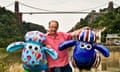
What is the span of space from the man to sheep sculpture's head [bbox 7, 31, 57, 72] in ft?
0.26

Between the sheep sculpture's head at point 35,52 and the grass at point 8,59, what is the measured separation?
3969 millimetres

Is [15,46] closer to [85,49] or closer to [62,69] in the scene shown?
[62,69]

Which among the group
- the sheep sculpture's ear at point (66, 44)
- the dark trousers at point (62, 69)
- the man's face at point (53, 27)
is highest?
the man's face at point (53, 27)

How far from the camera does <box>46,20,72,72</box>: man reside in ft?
20.2

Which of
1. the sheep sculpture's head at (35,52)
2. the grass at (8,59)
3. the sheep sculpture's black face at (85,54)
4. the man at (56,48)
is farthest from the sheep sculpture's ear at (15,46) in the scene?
the grass at (8,59)

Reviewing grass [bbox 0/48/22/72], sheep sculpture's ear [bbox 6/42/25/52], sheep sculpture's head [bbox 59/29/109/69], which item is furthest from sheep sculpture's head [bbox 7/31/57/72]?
grass [bbox 0/48/22/72]

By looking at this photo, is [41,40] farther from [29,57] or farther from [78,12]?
[78,12]

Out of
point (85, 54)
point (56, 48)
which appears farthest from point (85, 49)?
point (56, 48)

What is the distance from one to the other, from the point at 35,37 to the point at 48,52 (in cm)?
26

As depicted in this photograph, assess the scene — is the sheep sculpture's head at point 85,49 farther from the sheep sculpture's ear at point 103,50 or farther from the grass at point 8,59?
the grass at point 8,59

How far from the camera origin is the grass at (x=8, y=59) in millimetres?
10567

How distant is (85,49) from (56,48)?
389 mm

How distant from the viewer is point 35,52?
20.2 ft

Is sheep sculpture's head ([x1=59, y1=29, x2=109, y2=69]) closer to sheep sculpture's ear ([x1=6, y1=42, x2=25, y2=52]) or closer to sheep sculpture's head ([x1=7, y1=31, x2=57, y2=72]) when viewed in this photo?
sheep sculpture's head ([x1=7, y1=31, x2=57, y2=72])
